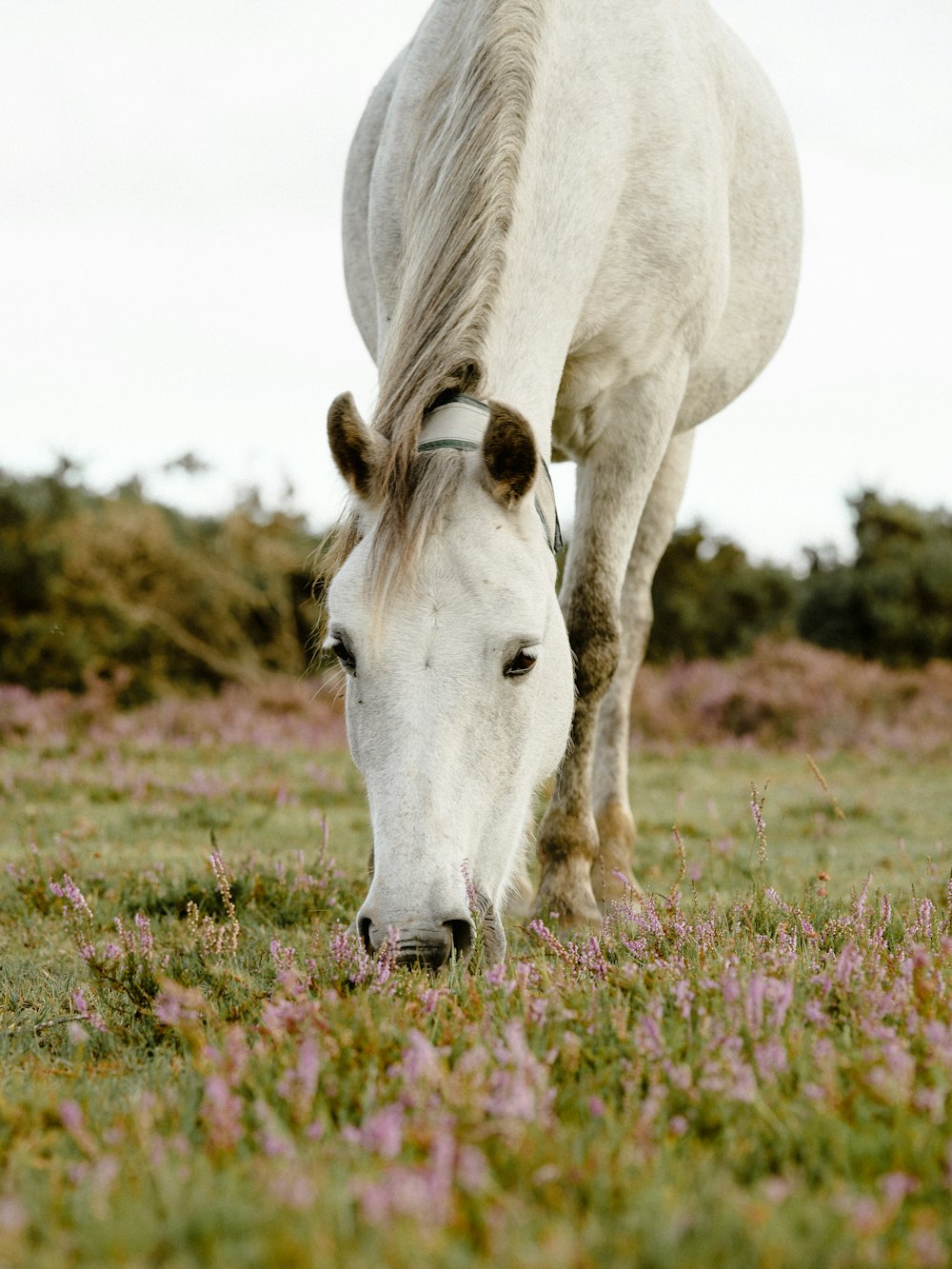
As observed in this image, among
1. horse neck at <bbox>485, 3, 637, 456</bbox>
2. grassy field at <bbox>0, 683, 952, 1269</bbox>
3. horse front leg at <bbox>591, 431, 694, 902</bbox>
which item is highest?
horse neck at <bbox>485, 3, 637, 456</bbox>

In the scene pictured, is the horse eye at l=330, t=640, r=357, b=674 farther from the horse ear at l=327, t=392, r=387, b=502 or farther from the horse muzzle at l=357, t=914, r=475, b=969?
the horse muzzle at l=357, t=914, r=475, b=969

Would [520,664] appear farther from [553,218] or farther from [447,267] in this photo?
[553,218]

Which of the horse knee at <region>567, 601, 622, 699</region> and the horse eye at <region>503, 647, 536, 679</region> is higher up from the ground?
the horse knee at <region>567, 601, 622, 699</region>

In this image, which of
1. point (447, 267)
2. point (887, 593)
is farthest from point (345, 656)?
point (887, 593)

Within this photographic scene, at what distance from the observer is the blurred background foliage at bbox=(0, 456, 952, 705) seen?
15.5m

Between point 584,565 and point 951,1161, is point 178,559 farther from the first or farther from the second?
point 951,1161

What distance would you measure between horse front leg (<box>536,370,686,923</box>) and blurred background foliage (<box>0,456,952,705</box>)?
36.0 feet

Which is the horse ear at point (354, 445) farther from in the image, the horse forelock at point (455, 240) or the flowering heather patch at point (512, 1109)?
the flowering heather patch at point (512, 1109)

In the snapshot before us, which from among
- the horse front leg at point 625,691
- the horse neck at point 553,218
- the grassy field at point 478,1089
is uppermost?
the horse neck at point 553,218

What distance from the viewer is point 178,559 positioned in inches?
659

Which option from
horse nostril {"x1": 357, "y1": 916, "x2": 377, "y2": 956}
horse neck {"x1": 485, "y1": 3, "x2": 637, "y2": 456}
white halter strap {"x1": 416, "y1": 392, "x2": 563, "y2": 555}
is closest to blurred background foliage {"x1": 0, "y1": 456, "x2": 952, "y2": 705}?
horse neck {"x1": 485, "y1": 3, "x2": 637, "y2": 456}

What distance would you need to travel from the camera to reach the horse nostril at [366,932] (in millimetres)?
2654

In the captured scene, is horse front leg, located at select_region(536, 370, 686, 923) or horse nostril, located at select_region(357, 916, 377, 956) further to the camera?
horse front leg, located at select_region(536, 370, 686, 923)

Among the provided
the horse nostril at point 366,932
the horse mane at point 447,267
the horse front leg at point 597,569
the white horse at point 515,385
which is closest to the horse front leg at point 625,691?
the white horse at point 515,385
